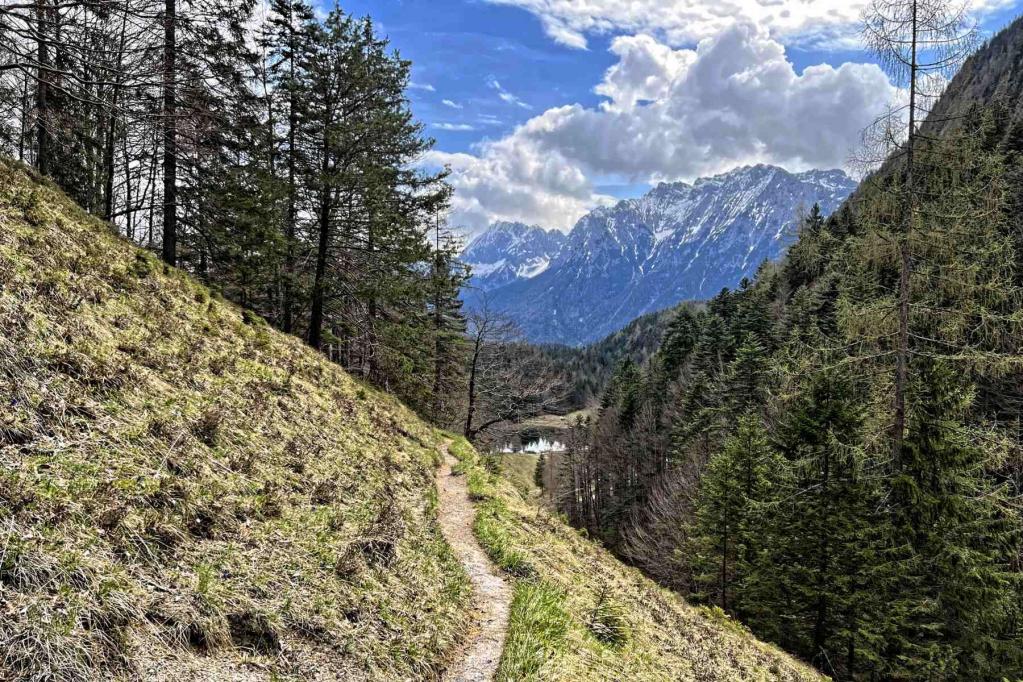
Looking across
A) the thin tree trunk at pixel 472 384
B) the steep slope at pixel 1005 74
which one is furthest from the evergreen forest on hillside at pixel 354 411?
the steep slope at pixel 1005 74

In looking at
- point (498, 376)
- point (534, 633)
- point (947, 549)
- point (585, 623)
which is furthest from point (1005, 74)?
point (534, 633)

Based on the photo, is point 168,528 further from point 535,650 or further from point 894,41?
point 894,41

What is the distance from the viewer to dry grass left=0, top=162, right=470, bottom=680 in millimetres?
3480

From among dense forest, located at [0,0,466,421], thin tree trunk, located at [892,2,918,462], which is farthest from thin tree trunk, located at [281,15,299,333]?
thin tree trunk, located at [892,2,918,462]

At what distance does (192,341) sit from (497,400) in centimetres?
2800

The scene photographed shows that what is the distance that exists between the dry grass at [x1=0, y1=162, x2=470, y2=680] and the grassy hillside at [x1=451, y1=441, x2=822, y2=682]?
3.47 ft

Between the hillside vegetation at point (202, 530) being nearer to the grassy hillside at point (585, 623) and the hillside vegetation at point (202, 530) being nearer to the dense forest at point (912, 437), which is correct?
the grassy hillside at point (585, 623)

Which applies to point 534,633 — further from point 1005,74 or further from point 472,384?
point 1005,74

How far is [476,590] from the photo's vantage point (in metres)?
7.88

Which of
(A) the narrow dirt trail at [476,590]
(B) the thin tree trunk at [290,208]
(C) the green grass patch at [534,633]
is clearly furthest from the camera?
(B) the thin tree trunk at [290,208]

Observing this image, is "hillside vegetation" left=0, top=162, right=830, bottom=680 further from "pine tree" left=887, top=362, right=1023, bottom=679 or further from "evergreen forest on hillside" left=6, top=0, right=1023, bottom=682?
"pine tree" left=887, top=362, right=1023, bottom=679

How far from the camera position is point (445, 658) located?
560 centimetres

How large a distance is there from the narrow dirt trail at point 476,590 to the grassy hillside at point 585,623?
183mm

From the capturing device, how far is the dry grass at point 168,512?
11.4 feet
